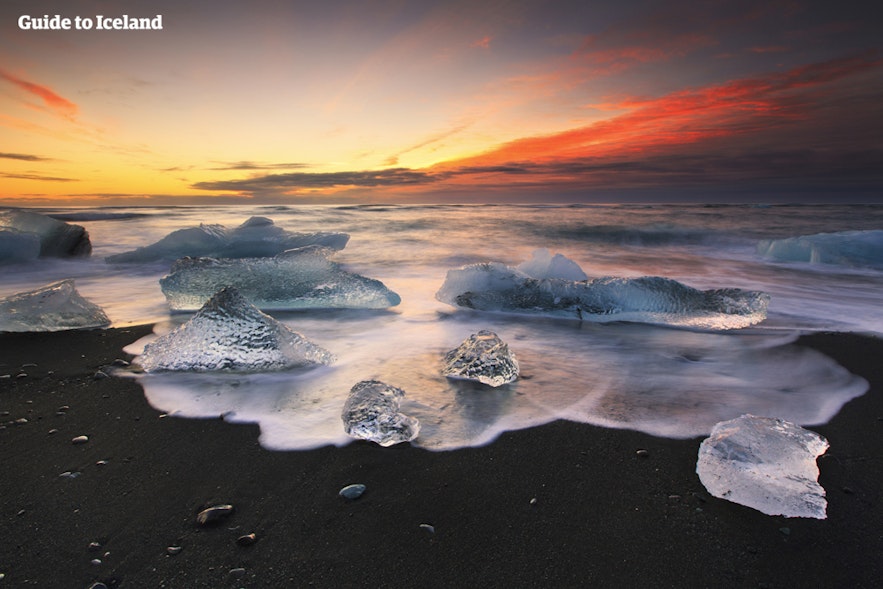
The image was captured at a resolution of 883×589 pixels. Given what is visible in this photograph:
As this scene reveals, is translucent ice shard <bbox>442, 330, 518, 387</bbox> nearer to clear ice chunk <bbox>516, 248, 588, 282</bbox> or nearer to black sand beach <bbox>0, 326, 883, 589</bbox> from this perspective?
black sand beach <bbox>0, 326, 883, 589</bbox>

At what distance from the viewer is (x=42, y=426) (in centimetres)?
189

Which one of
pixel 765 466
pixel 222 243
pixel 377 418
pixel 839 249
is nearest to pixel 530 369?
pixel 377 418

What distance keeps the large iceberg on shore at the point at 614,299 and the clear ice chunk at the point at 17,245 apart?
262 inches

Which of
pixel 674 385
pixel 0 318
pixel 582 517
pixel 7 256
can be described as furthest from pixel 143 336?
pixel 7 256

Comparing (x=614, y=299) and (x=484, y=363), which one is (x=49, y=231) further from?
(x=614, y=299)

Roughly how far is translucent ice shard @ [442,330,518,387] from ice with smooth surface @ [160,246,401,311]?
66.6 inches

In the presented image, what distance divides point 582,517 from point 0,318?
3.98 metres

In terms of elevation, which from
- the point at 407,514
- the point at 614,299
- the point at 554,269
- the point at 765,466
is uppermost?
the point at 554,269

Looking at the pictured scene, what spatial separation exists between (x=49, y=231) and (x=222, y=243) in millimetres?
2511

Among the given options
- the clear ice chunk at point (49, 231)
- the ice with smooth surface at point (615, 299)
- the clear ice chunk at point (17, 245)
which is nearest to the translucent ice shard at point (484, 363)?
the ice with smooth surface at point (615, 299)

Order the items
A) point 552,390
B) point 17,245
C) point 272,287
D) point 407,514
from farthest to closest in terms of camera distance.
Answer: point 17,245
point 272,287
point 552,390
point 407,514

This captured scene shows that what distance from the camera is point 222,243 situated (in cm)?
767

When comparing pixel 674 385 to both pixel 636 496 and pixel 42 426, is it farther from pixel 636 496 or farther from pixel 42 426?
pixel 42 426

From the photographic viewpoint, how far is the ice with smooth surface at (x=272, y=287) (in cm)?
395
